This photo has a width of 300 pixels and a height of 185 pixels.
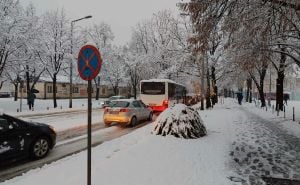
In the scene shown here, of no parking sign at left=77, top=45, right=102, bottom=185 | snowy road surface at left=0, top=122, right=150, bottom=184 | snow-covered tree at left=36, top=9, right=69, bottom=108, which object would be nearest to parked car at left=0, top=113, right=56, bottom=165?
snowy road surface at left=0, top=122, right=150, bottom=184

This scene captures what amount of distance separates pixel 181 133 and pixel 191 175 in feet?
14.6

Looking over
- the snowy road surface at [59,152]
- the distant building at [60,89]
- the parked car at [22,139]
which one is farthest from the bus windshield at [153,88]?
the distant building at [60,89]

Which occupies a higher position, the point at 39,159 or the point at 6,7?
the point at 6,7

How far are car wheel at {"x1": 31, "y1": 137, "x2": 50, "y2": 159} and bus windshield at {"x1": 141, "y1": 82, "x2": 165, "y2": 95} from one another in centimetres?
1876

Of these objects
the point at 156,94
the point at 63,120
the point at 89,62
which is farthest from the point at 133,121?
the point at 89,62

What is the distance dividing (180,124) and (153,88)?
16.8 meters

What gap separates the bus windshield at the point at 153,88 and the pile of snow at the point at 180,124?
15.9 m

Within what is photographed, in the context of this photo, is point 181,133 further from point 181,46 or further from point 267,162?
point 181,46

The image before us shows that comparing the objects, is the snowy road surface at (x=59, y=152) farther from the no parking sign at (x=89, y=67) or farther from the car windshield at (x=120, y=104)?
the no parking sign at (x=89, y=67)

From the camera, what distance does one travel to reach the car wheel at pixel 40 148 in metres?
9.39

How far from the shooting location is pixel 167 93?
93.5 ft

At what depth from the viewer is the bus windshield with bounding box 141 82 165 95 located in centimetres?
2844

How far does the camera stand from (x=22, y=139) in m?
8.89

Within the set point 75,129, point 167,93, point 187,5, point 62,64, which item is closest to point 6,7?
point 62,64
